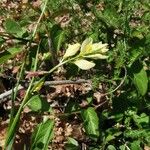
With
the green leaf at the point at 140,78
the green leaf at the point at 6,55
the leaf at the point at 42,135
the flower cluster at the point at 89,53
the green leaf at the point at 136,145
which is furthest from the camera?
the green leaf at the point at 136,145

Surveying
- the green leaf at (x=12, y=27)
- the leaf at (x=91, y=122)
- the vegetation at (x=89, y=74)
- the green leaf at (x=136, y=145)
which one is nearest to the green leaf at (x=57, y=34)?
the vegetation at (x=89, y=74)

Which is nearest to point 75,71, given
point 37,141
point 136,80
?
point 136,80

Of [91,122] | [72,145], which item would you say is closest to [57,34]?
[91,122]

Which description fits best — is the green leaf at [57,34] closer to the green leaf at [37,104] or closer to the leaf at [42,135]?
the green leaf at [37,104]

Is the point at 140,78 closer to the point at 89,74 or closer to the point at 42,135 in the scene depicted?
the point at 89,74

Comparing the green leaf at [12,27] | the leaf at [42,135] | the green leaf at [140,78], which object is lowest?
the leaf at [42,135]

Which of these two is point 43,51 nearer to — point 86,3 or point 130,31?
point 86,3

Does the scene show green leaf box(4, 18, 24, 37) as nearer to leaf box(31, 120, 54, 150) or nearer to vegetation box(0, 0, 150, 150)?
vegetation box(0, 0, 150, 150)

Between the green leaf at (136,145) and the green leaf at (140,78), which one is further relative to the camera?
the green leaf at (136,145)
